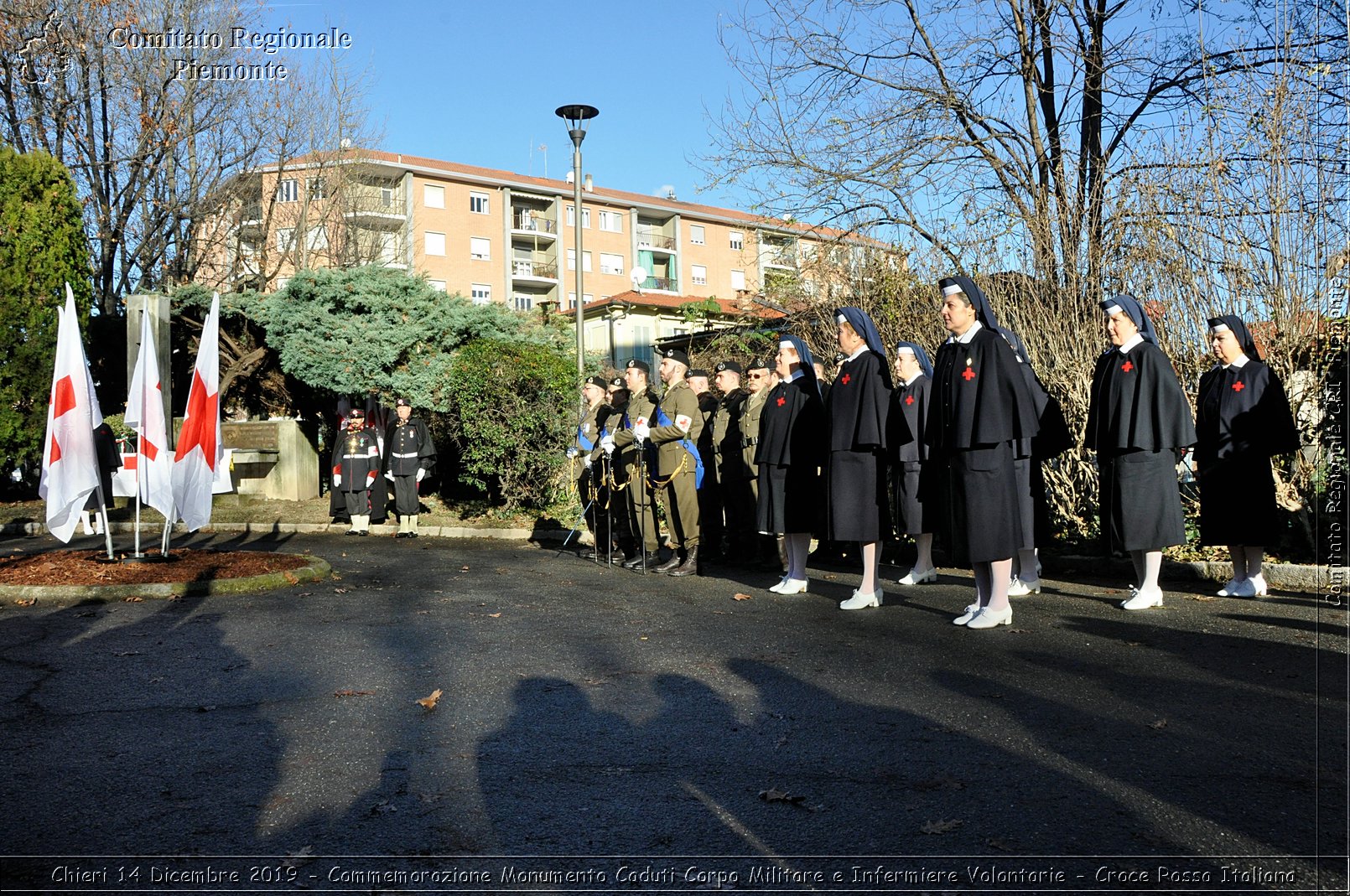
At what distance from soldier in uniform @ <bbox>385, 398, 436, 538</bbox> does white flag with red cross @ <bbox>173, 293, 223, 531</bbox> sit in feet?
19.3

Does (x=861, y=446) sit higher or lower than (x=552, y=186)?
lower

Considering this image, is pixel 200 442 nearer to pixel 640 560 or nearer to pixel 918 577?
pixel 640 560

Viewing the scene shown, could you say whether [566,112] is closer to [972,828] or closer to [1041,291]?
[1041,291]

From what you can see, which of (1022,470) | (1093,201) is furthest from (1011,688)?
(1093,201)

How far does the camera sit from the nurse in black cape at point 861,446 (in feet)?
27.0

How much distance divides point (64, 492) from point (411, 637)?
180 inches

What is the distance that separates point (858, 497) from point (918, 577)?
5.72 ft

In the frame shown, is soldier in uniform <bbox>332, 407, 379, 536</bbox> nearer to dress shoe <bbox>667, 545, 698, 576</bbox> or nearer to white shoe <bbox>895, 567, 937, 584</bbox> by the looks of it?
dress shoe <bbox>667, 545, 698, 576</bbox>

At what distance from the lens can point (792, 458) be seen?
9180 mm

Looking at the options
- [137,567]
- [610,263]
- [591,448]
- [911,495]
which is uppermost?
[610,263]

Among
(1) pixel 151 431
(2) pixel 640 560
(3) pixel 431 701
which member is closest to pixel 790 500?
(2) pixel 640 560

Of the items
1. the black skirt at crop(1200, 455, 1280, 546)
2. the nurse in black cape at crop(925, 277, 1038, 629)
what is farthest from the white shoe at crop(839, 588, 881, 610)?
the black skirt at crop(1200, 455, 1280, 546)

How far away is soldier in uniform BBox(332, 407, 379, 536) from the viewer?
1658 cm

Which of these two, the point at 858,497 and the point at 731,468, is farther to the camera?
the point at 731,468
